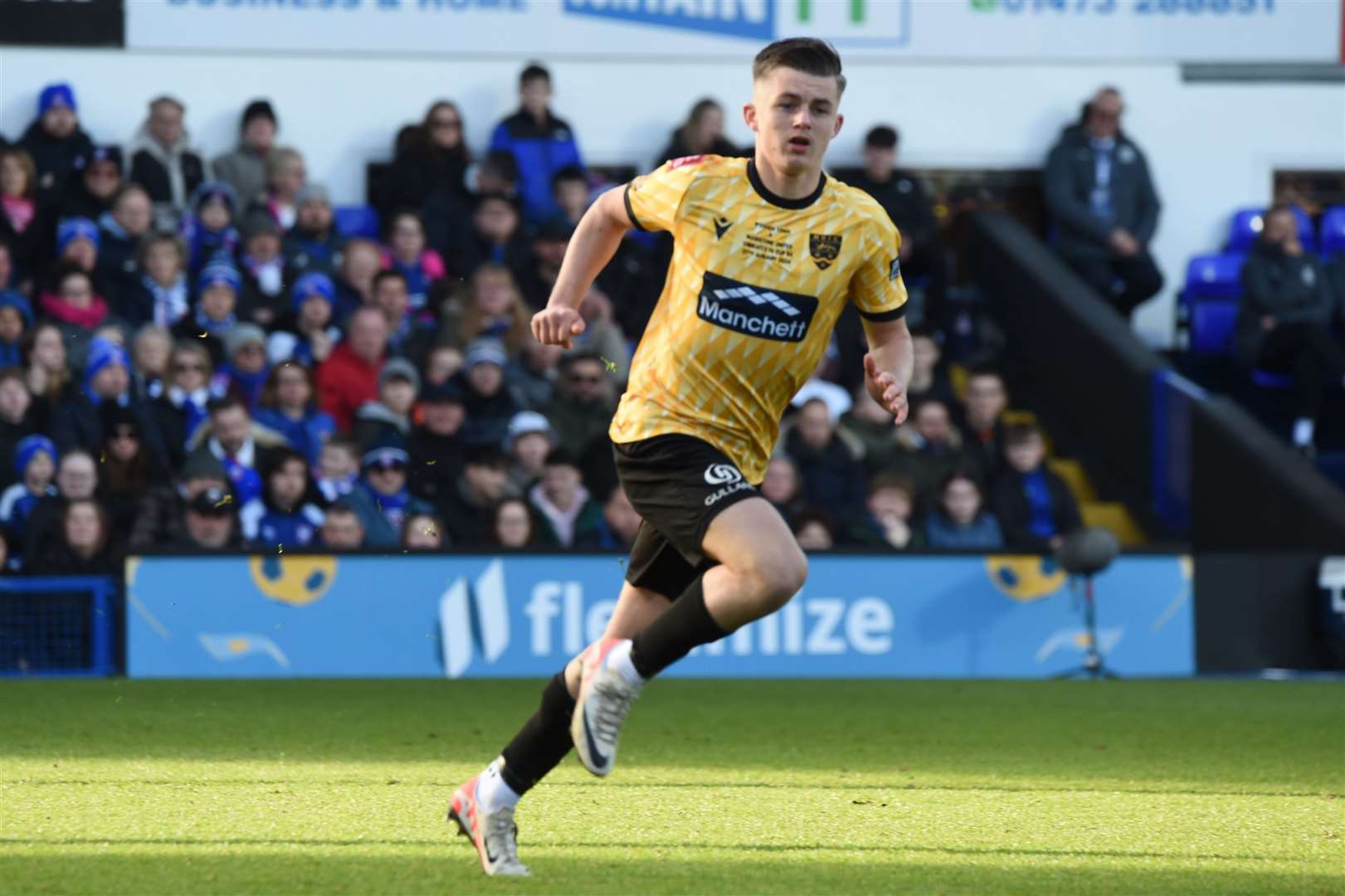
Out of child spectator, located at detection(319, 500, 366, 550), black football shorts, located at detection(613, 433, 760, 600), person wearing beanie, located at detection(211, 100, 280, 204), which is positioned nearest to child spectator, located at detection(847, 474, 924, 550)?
child spectator, located at detection(319, 500, 366, 550)

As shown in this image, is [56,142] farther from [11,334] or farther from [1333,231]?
[1333,231]

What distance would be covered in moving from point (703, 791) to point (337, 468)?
518cm

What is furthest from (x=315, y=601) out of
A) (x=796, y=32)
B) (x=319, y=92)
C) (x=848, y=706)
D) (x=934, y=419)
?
(x=796, y=32)

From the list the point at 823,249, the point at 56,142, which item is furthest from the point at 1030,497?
the point at 823,249

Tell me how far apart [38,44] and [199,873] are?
435 inches

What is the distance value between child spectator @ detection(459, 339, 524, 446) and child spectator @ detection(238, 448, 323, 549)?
1181mm

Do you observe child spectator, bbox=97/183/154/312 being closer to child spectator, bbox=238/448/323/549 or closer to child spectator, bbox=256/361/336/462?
child spectator, bbox=256/361/336/462

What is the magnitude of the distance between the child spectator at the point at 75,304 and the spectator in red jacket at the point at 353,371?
1285mm

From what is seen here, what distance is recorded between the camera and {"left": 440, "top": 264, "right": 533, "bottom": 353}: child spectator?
12695mm

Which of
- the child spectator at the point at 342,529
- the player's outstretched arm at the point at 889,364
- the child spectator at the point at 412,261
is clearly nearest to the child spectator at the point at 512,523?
the child spectator at the point at 342,529

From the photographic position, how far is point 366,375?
1235 centimetres

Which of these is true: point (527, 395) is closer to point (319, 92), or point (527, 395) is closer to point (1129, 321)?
point (319, 92)

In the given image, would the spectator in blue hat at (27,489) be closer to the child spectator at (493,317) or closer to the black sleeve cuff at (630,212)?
the child spectator at (493,317)

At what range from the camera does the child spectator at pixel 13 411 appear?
1155 centimetres
